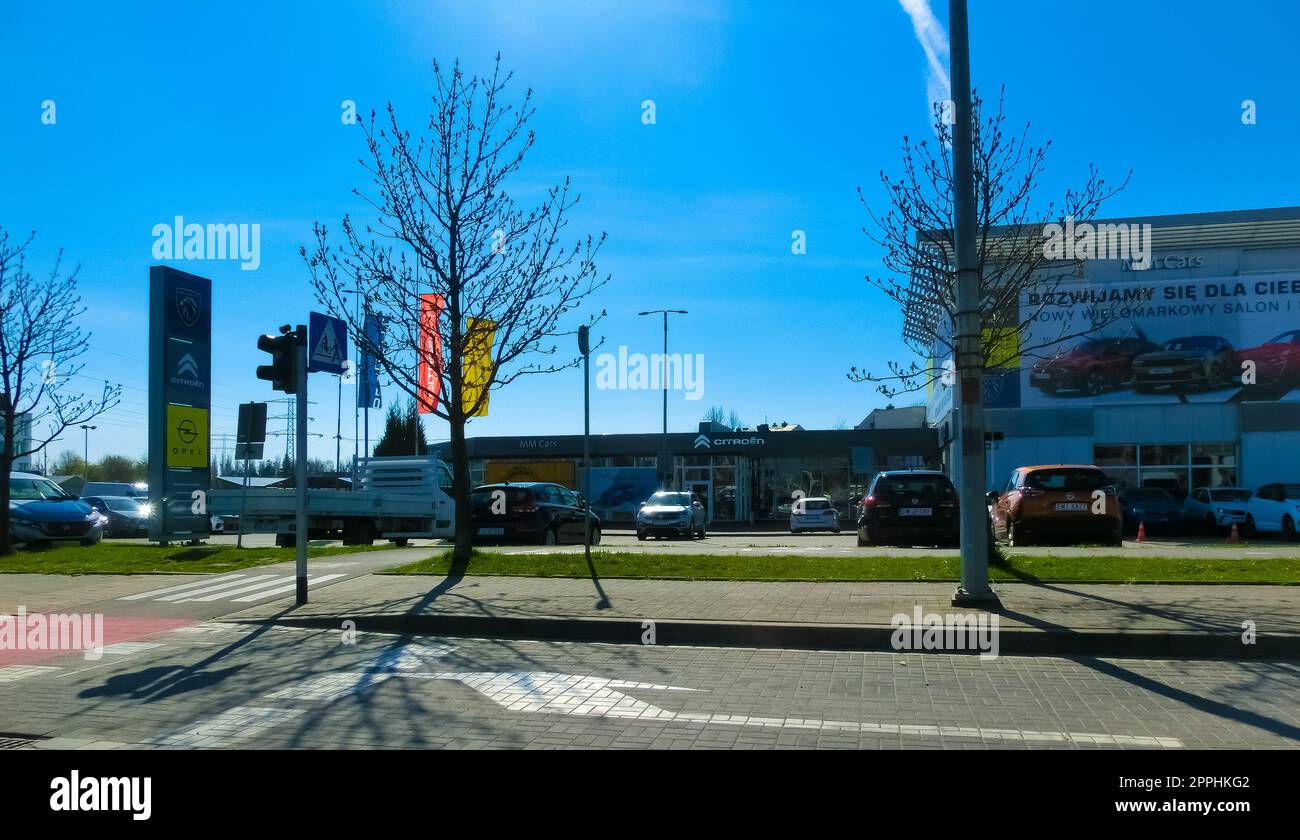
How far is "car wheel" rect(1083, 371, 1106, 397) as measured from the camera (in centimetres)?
3716

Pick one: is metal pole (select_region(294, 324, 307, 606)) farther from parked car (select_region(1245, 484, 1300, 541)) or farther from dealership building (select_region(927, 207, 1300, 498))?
dealership building (select_region(927, 207, 1300, 498))

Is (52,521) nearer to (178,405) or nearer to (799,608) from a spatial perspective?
(178,405)

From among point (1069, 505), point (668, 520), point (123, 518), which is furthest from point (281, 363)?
point (123, 518)

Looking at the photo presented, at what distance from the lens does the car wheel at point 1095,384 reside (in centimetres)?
3716

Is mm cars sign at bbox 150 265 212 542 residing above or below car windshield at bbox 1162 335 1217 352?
below

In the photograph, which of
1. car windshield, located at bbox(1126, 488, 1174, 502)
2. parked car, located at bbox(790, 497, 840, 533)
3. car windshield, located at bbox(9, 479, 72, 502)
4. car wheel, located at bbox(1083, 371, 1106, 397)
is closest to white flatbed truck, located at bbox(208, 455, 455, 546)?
car windshield, located at bbox(9, 479, 72, 502)

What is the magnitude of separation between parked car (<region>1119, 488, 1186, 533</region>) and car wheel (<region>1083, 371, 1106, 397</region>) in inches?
301

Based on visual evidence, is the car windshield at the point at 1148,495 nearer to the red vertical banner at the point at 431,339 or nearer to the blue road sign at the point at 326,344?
the red vertical banner at the point at 431,339

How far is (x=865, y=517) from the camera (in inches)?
669

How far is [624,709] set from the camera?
609 cm

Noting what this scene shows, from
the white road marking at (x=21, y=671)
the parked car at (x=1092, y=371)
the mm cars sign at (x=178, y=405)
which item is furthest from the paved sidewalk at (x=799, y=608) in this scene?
the parked car at (x=1092, y=371)

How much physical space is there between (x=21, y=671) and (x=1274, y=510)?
29414mm
